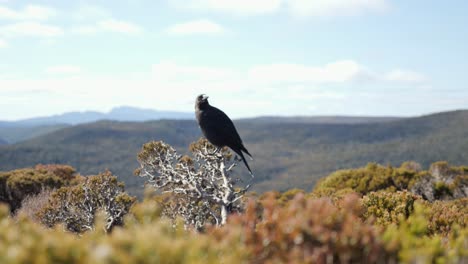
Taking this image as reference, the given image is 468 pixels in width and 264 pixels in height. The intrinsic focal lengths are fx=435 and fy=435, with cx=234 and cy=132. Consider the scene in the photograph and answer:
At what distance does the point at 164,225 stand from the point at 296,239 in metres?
1.08

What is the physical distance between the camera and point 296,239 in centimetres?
351

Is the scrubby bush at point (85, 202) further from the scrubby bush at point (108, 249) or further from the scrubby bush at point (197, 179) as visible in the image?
the scrubby bush at point (108, 249)

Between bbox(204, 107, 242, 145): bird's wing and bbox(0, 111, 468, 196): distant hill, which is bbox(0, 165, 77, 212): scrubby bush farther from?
bbox(0, 111, 468, 196): distant hill

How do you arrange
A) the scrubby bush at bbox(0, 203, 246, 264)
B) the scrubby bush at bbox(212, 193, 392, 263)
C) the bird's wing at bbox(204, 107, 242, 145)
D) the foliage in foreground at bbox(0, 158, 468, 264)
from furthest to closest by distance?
the bird's wing at bbox(204, 107, 242, 145) → the scrubby bush at bbox(212, 193, 392, 263) → the foliage in foreground at bbox(0, 158, 468, 264) → the scrubby bush at bbox(0, 203, 246, 264)

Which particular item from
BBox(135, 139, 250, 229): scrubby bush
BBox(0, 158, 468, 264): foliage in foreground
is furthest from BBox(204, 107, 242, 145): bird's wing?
BBox(0, 158, 468, 264): foliage in foreground

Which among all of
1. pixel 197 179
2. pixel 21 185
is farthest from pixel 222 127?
pixel 21 185

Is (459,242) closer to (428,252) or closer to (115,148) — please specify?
(428,252)

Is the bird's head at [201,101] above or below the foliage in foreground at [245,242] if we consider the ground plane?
above

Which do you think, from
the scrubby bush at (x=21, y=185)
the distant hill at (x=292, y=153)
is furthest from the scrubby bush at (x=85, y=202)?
the distant hill at (x=292, y=153)

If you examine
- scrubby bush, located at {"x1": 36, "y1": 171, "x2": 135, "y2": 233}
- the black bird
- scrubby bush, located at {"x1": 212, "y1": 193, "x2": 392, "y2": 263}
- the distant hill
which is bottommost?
the distant hill

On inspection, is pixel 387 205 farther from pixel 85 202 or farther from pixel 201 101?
pixel 85 202

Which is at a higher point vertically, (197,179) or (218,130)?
(218,130)

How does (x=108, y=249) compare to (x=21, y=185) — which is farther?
(x=21, y=185)

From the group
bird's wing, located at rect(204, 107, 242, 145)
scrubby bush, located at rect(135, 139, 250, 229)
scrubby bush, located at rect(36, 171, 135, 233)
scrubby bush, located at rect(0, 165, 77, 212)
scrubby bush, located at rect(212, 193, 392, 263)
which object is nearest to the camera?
scrubby bush, located at rect(212, 193, 392, 263)
